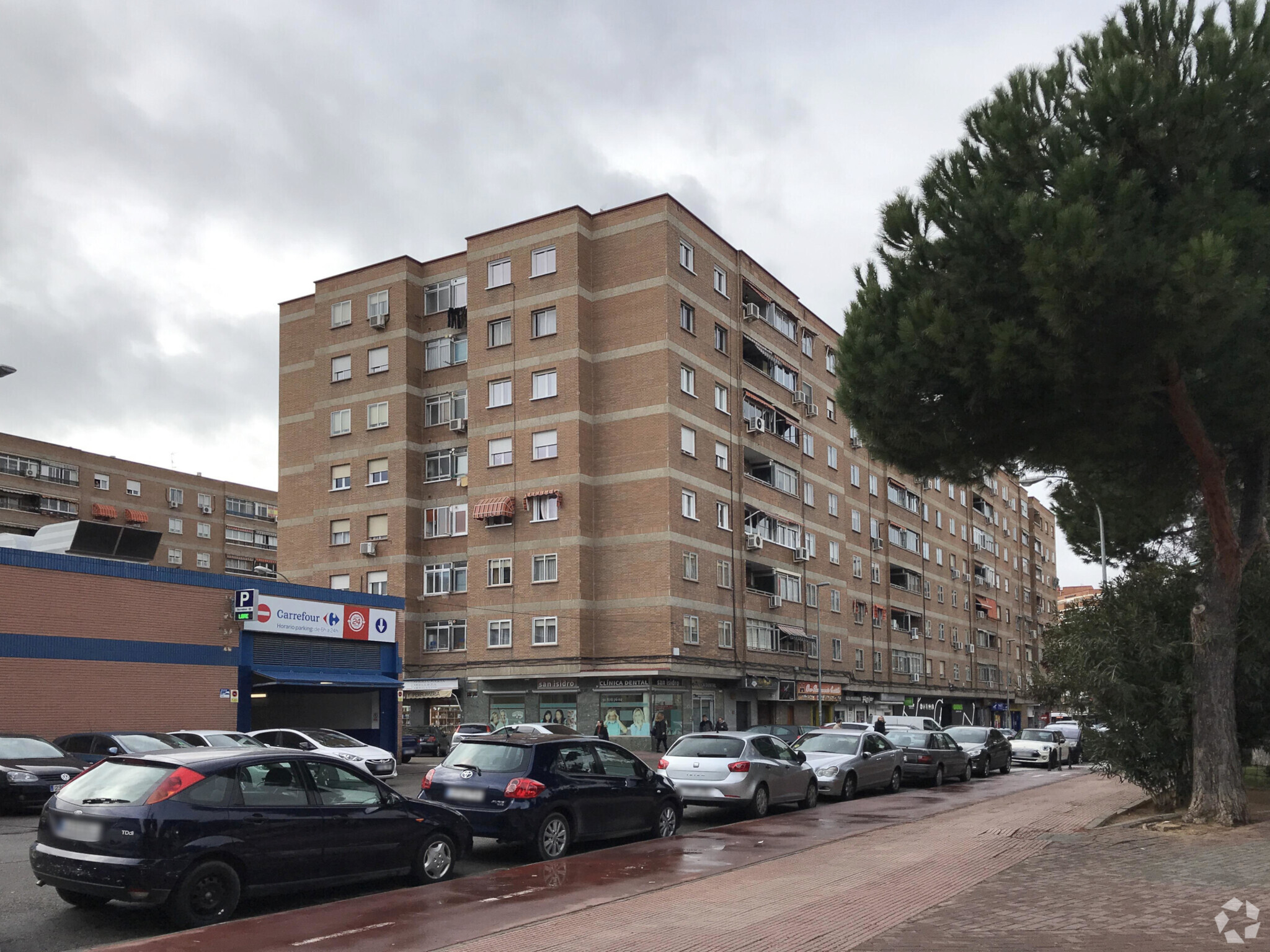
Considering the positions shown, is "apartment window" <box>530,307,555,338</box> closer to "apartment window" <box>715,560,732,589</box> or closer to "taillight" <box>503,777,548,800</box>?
"apartment window" <box>715,560,732,589</box>

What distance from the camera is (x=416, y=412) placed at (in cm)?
5125

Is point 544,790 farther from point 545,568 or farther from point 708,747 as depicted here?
point 545,568

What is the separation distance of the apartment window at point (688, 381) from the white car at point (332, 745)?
22.2 metres

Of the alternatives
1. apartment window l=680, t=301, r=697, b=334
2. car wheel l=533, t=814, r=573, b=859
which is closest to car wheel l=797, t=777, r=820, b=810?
car wheel l=533, t=814, r=573, b=859

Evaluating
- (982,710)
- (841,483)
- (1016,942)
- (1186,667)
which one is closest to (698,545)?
(841,483)

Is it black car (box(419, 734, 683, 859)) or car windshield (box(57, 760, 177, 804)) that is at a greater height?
car windshield (box(57, 760, 177, 804))

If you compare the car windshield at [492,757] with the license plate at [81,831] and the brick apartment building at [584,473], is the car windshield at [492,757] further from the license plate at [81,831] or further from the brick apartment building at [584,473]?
the brick apartment building at [584,473]

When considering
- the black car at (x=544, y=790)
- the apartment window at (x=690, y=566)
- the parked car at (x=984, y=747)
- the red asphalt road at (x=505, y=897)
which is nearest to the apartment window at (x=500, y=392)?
the apartment window at (x=690, y=566)

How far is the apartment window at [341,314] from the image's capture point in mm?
53094

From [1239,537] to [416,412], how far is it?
132 ft

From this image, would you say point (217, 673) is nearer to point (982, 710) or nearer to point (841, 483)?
point (841, 483)

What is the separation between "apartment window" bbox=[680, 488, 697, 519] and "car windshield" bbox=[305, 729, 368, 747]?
19.7 metres

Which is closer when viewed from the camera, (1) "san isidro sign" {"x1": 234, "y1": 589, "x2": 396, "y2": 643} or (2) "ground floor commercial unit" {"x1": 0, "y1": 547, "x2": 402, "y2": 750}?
(2) "ground floor commercial unit" {"x1": 0, "y1": 547, "x2": 402, "y2": 750}

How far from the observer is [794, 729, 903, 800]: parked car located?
22312 mm
